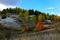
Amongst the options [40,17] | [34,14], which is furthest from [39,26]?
[34,14]

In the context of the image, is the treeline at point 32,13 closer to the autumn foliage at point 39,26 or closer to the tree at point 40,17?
the tree at point 40,17

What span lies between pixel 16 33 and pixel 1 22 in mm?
357

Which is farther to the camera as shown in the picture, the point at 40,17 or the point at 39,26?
the point at 40,17

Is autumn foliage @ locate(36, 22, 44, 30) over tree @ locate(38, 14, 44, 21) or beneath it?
beneath

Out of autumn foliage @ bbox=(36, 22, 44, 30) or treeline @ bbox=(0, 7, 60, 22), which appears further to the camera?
treeline @ bbox=(0, 7, 60, 22)

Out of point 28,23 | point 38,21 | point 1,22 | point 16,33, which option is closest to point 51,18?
point 38,21

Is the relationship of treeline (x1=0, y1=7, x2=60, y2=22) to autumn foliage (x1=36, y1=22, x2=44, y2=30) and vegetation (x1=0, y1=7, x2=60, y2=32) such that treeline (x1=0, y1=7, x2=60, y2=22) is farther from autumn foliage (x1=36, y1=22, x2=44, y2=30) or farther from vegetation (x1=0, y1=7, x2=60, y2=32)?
autumn foliage (x1=36, y1=22, x2=44, y2=30)

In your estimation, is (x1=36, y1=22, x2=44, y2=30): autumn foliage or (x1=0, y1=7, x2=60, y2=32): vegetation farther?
(x1=0, y1=7, x2=60, y2=32): vegetation

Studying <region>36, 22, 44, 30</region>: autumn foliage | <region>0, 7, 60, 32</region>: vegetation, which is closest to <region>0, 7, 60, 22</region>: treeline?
<region>0, 7, 60, 32</region>: vegetation

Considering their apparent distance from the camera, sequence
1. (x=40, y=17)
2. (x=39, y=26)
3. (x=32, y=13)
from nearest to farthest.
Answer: (x=39, y=26) → (x=40, y=17) → (x=32, y=13)

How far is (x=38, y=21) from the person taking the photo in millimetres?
3289

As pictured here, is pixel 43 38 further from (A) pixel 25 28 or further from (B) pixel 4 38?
(B) pixel 4 38

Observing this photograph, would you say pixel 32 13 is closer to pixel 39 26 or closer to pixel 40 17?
pixel 40 17

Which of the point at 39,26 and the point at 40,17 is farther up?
the point at 40,17
